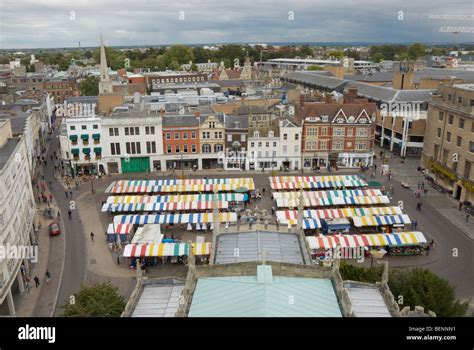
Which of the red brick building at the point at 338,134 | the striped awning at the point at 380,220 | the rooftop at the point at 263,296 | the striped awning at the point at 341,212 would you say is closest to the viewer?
the rooftop at the point at 263,296

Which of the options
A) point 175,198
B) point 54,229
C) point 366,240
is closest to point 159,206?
point 175,198

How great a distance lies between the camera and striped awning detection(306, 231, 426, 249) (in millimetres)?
29531

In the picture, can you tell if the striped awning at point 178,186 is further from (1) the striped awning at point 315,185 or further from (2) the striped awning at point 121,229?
(2) the striped awning at point 121,229

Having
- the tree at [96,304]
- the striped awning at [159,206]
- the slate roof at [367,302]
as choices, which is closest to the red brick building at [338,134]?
the striped awning at [159,206]

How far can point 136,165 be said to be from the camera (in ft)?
169

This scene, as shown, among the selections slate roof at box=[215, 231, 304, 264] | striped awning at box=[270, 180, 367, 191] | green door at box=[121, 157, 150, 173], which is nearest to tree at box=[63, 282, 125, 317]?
slate roof at box=[215, 231, 304, 264]

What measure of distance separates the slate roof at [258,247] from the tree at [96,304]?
5809 mm

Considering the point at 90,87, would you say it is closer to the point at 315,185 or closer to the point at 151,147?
the point at 151,147

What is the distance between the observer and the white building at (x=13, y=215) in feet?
75.0

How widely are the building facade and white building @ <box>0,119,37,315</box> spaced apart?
38940mm

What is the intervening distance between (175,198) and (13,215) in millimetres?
15127

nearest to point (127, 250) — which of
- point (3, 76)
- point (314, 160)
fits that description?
point (314, 160)

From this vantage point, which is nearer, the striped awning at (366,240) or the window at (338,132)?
the striped awning at (366,240)

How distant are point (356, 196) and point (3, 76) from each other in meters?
94.6
